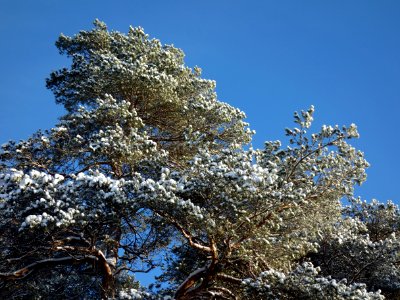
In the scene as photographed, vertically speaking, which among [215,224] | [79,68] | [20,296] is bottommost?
[215,224]

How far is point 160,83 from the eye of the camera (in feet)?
52.6

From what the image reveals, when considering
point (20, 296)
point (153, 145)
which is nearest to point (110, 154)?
point (153, 145)

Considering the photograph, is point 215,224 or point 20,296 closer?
point 215,224

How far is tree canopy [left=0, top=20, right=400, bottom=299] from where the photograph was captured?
11.4 metres

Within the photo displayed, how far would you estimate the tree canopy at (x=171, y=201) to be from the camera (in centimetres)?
1139

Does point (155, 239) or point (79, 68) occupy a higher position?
point (79, 68)

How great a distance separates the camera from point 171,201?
35.9 feet

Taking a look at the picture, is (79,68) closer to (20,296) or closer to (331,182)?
(20,296)

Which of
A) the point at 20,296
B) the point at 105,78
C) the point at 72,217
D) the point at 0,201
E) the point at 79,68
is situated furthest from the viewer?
the point at 79,68

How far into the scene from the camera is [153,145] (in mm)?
13617

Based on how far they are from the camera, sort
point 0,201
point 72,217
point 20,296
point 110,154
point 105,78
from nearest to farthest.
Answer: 1. point 72,217
2. point 0,201
3. point 110,154
4. point 20,296
5. point 105,78

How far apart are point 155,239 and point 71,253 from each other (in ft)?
8.44

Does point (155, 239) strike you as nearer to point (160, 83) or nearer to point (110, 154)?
point (110, 154)

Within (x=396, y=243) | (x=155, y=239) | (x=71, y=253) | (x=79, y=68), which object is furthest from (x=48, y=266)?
(x=396, y=243)
